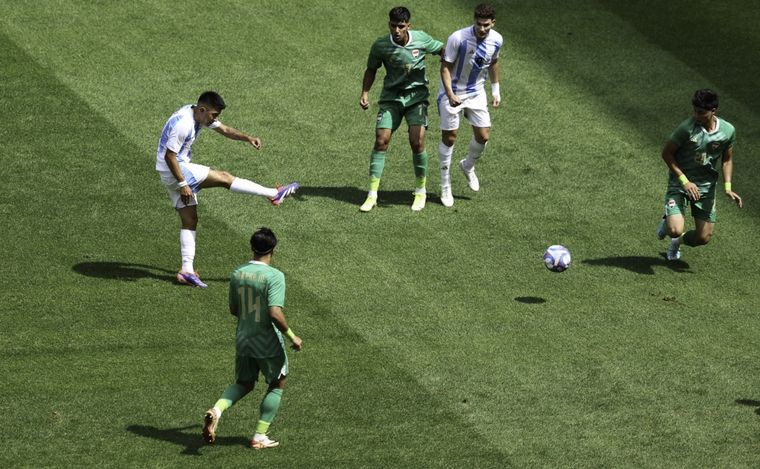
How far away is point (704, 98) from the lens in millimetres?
16438

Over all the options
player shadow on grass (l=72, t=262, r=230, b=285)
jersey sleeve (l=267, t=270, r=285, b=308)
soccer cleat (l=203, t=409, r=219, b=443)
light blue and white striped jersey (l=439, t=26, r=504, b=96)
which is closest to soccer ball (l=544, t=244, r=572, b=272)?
light blue and white striped jersey (l=439, t=26, r=504, b=96)

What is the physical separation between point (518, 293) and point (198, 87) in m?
7.49

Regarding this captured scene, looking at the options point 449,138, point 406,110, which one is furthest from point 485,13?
point 449,138

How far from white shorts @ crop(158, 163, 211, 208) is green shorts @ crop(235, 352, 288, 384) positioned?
396 centimetres

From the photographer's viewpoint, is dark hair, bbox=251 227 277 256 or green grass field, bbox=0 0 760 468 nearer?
dark hair, bbox=251 227 277 256

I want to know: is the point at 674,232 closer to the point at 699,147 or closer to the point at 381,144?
the point at 699,147

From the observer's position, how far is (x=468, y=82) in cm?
1869

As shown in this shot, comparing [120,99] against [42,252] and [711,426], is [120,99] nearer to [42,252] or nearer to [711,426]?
[42,252]

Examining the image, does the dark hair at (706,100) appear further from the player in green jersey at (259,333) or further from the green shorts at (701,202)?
the player in green jersey at (259,333)

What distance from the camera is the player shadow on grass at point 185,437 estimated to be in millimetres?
12742

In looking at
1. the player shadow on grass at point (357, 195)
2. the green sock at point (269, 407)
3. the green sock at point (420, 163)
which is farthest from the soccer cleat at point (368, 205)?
the green sock at point (269, 407)

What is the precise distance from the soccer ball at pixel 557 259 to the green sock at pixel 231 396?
4930 millimetres

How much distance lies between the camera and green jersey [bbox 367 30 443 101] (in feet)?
59.6

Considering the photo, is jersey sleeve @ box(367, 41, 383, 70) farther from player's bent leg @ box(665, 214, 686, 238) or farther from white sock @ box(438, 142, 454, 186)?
player's bent leg @ box(665, 214, 686, 238)
